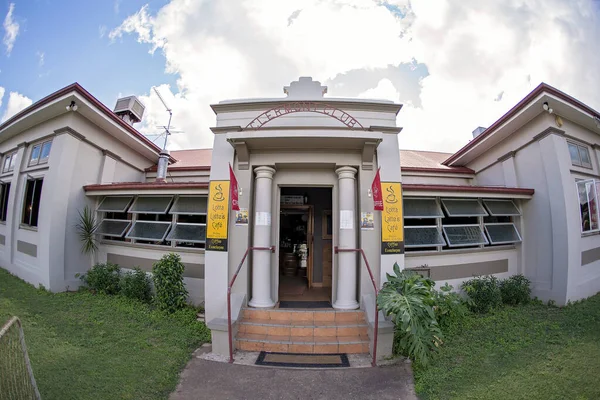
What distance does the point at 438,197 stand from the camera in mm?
6840

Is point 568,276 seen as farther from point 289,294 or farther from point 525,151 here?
point 289,294

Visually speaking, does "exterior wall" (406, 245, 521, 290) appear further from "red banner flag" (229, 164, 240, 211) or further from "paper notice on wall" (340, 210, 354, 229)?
"red banner flag" (229, 164, 240, 211)

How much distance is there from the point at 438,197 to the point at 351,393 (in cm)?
515

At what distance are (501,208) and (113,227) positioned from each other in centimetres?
1144

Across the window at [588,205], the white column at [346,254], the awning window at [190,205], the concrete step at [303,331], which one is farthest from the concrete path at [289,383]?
the window at [588,205]

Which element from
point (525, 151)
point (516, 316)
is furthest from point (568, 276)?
point (525, 151)

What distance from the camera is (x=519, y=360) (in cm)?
404

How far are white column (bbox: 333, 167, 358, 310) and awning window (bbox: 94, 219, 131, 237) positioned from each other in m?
6.38

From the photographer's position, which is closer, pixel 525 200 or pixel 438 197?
pixel 438 197

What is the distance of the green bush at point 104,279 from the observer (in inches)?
282

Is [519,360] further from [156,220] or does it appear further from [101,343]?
[156,220]

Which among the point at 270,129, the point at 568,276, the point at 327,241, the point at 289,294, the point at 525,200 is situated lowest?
the point at 289,294

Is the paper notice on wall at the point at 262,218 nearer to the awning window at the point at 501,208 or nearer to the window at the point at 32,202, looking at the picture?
the awning window at the point at 501,208

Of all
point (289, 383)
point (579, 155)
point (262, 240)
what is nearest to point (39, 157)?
point (262, 240)
